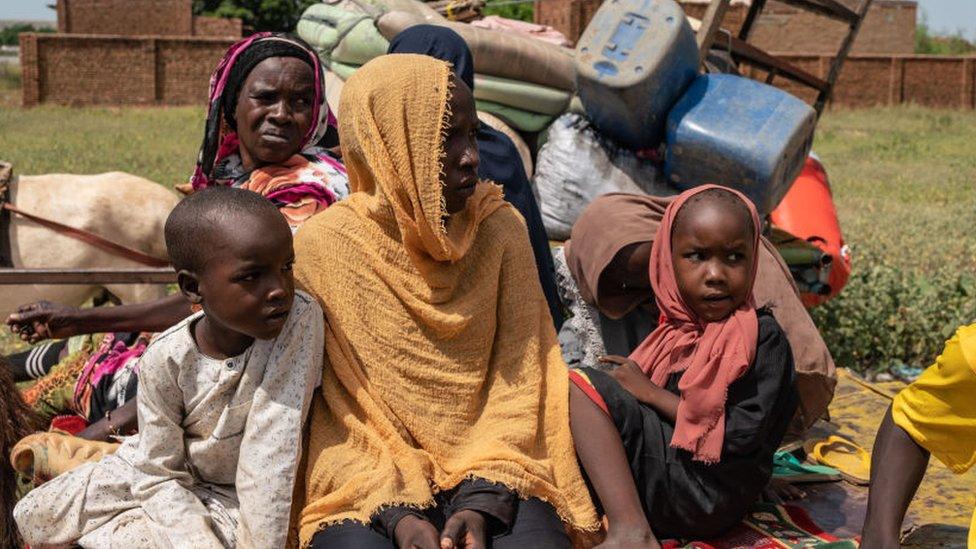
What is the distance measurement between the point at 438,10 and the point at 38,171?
28.9ft

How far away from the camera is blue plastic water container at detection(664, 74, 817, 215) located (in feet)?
16.8

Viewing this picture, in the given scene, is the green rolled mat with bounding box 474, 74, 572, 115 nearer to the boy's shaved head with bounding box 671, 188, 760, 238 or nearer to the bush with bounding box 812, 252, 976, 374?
the bush with bounding box 812, 252, 976, 374

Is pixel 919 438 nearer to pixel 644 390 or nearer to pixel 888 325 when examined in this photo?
pixel 644 390

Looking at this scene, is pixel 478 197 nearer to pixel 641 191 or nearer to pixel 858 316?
pixel 641 191

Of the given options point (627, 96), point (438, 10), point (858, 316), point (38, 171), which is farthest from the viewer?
point (38, 171)

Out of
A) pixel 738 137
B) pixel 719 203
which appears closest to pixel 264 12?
pixel 738 137

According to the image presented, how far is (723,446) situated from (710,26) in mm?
3495

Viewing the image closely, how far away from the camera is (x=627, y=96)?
205 inches

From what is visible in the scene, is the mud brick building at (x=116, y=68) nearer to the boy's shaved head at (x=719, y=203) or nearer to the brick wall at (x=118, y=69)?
the brick wall at (x=118, y=69)

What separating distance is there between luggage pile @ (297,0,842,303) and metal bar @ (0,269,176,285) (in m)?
2.09

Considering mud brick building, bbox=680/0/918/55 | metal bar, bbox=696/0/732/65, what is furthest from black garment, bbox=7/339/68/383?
mud brick building, bbox=680/0/918/55

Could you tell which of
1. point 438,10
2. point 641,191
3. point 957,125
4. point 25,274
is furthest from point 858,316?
point 957,125

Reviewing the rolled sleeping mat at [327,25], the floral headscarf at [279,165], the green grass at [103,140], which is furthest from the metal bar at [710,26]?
the green grass at [103,140]

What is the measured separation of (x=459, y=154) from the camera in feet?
9.79
